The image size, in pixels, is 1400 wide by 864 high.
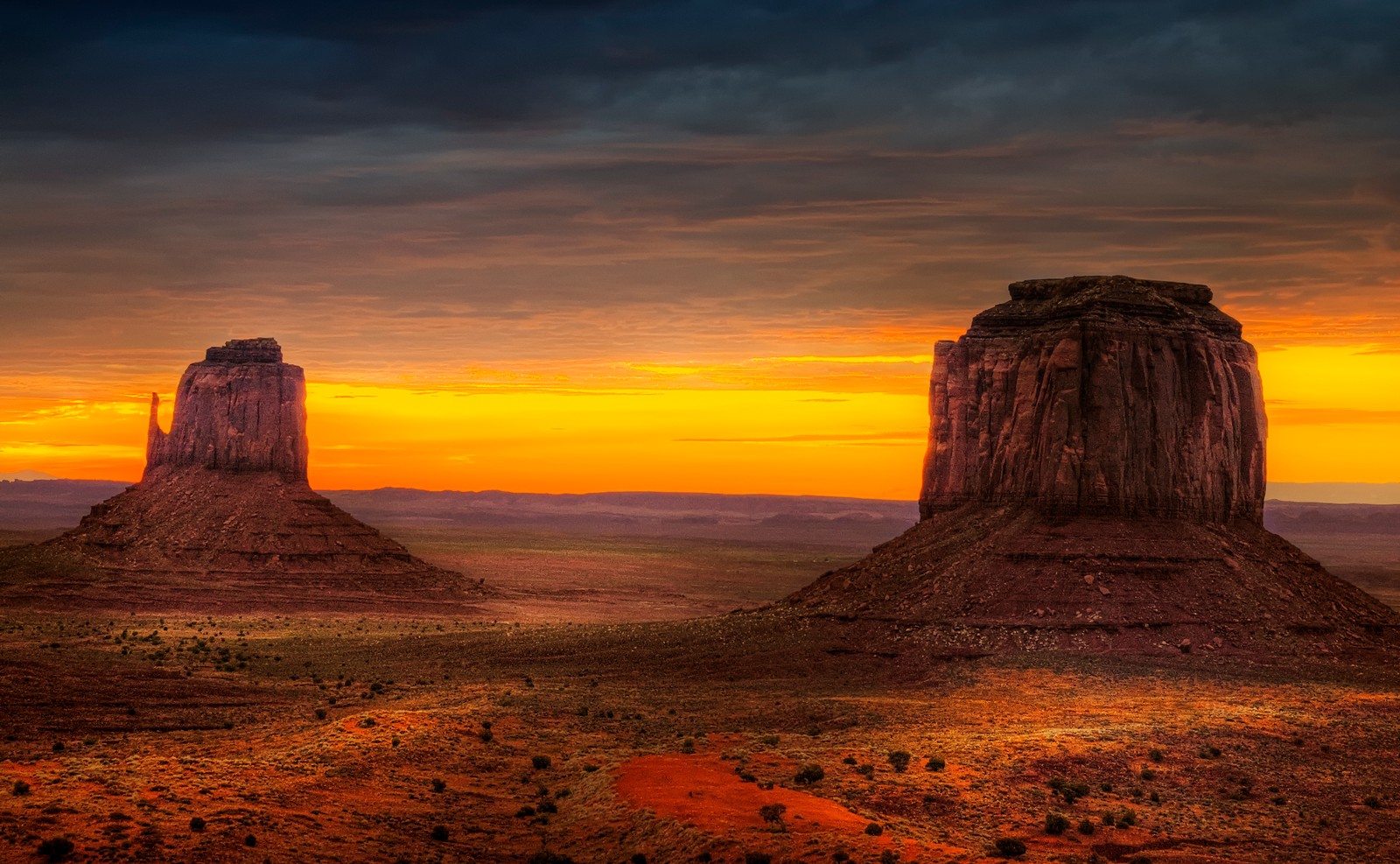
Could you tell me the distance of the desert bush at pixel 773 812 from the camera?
31.7 m

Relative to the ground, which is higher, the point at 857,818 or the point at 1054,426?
the point at 1054,426

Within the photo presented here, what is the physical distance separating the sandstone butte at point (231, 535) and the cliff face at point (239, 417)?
11cm

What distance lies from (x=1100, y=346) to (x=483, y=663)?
31.1 m

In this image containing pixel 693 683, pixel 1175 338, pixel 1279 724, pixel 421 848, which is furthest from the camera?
pixel 1175 338

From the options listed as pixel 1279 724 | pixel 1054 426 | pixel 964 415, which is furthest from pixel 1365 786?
pixel 964 415

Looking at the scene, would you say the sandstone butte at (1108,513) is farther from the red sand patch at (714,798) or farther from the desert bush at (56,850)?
the desert bush at (56,850)

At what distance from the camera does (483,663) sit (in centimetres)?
6397

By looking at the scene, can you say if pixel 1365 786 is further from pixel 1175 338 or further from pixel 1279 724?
pixel 1175 338

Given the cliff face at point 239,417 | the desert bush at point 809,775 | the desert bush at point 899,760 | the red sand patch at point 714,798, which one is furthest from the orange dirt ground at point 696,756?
the cliff face at point 239,417

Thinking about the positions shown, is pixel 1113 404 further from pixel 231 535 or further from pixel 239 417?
pixel 239 417

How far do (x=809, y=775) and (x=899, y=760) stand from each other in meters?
3.09

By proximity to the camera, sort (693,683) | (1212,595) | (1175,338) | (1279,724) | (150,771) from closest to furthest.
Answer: (150,771)
(1279,724)
(693,683)
(1212,595)
(1175,338)

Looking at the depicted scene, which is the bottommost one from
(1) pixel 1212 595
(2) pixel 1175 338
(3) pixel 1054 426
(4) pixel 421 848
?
(4) pixel 421 848

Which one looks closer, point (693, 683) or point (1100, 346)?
point (693, 683)
